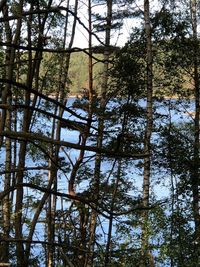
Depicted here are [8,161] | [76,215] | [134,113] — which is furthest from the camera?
[76,215]

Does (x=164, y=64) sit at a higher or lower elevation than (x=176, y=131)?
higher

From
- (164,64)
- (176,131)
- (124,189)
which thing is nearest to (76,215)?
(124,189)

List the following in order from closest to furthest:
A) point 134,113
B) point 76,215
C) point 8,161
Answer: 1. point 8,161
2. point 134,113
3. point 76,215

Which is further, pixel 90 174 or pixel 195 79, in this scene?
pixel 195 79

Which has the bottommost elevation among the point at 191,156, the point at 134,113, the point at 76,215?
the point at 76,215

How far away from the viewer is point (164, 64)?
1223 cm

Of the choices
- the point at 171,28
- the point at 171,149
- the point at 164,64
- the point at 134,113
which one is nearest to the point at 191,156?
the point at 171,149

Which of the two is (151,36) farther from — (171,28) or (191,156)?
(191,156)

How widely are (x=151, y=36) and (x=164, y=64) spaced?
1.19m

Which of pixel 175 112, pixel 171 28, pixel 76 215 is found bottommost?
pixel 76 215

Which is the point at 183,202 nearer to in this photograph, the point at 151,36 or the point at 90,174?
the point at 90,174

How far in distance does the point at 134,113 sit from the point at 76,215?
3.30 meters

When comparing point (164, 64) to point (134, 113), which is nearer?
point (134, 113)

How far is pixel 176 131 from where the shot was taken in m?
12.8
